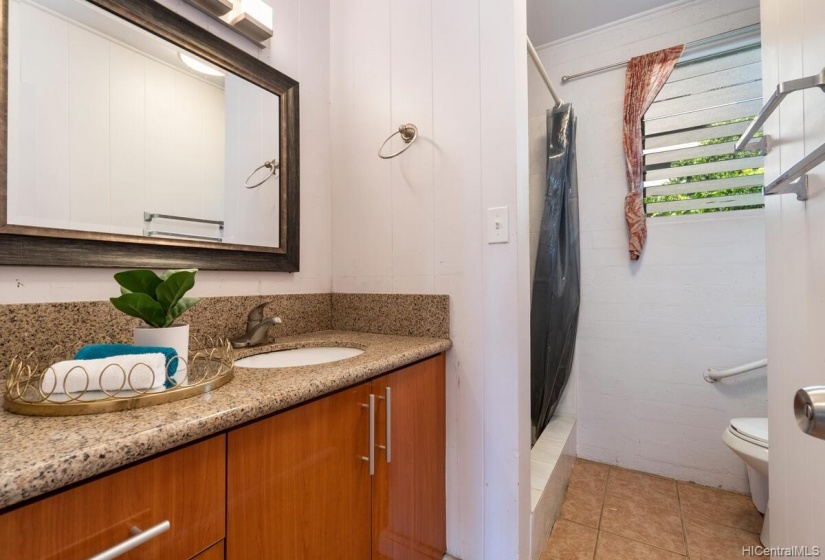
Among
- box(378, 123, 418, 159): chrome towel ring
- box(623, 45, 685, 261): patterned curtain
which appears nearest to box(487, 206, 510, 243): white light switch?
box(378, 123, 418, 159): chrome towel ring

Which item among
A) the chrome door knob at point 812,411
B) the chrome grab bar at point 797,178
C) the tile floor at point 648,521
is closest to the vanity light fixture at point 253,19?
the chrome grab bar at point 797,178

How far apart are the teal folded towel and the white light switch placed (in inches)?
37.2

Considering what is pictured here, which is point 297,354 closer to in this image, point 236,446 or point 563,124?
point 236,446

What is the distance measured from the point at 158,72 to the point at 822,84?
4.99 feet

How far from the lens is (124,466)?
0.48 meters

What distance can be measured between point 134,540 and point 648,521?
1.95m

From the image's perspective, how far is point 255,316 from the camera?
3.99 feet

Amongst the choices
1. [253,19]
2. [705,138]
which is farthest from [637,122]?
[253,19]

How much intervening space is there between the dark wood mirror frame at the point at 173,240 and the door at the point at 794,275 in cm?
147

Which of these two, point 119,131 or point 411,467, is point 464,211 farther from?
point 119,131

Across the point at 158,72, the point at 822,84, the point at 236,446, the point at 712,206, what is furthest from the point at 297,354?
the point at 712,206

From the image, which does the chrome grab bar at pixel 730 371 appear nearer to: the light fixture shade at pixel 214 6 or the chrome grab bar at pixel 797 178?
the chrome grab bar at pixel 797 178

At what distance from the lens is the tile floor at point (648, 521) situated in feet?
4.61

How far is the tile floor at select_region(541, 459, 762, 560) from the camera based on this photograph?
1404 mm
